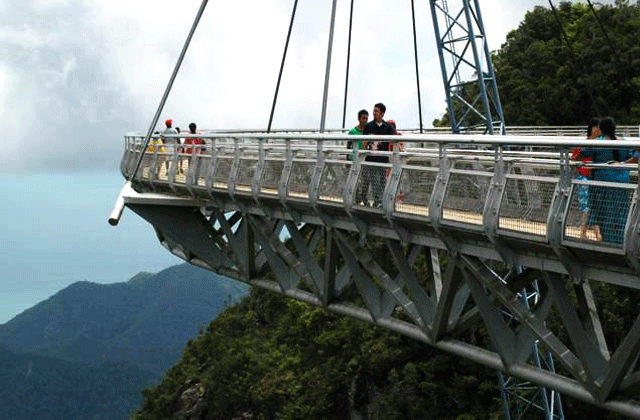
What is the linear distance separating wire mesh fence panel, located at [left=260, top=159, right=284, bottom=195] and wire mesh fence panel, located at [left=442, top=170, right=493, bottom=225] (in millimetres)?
6868

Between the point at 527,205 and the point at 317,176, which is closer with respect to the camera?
the point at 527,205

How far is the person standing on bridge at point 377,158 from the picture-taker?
63.1 feet

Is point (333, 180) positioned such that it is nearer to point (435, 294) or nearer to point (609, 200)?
point (435, 294)

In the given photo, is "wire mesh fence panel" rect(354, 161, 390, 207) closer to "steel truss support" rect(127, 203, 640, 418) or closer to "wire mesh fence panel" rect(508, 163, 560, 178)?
"steel truss support" rect(127, 203, 640, 418)

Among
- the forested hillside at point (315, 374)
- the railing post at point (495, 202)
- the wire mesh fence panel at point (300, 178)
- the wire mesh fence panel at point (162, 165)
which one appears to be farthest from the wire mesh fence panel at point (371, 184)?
the forested hillside at point (315, 374)

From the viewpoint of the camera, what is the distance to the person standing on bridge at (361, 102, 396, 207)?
63.1 ft

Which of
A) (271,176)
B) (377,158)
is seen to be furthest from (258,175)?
(377,158)

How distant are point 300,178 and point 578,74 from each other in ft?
113

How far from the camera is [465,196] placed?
16.5 m

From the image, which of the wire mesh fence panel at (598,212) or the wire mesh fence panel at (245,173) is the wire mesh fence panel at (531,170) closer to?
the wire mesh fence panel at (598,212)


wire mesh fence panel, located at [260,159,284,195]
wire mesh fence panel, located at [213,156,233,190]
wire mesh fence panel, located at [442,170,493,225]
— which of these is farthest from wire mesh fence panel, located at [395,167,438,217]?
wire mesh fence panel, located at [213,156,233,190]

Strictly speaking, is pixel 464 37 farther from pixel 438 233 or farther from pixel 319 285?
pixel 438 233

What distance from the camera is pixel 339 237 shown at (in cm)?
2108

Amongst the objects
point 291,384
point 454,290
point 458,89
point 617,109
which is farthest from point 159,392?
point 454,290
